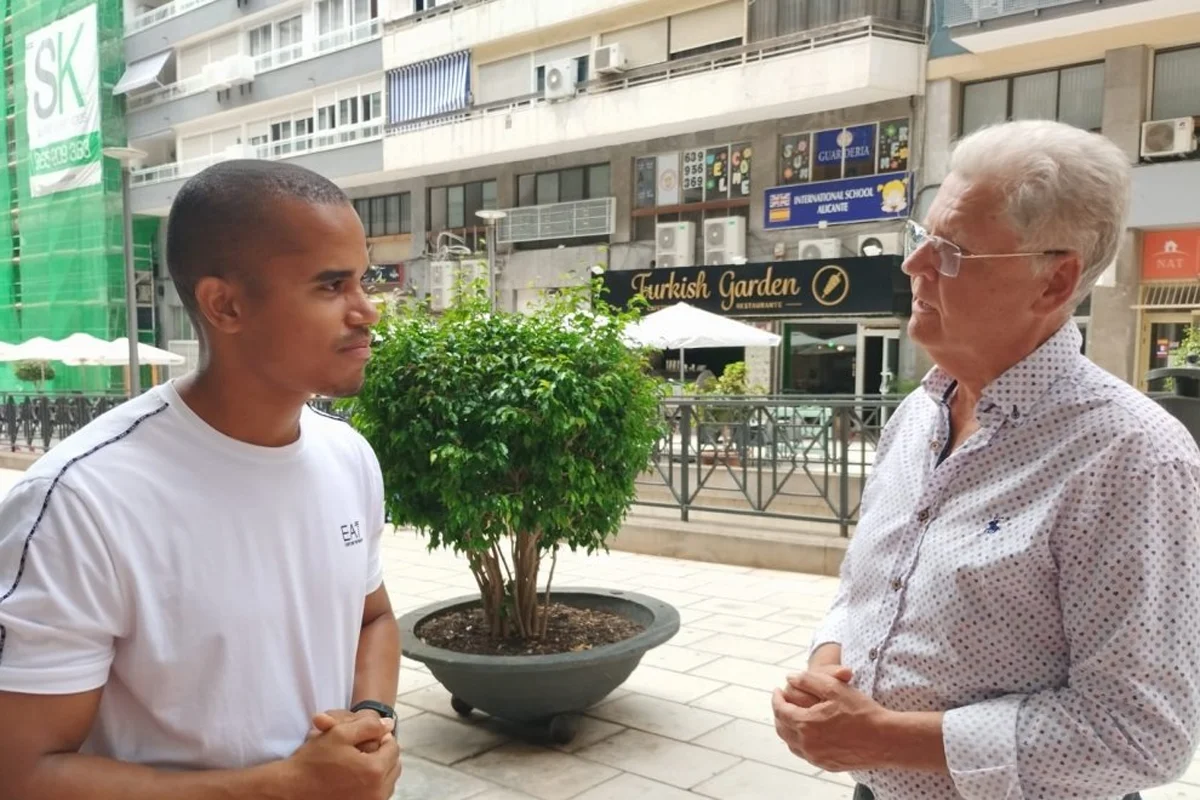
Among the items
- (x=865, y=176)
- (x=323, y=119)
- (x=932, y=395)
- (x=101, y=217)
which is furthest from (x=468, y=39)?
(x=932, y=395)

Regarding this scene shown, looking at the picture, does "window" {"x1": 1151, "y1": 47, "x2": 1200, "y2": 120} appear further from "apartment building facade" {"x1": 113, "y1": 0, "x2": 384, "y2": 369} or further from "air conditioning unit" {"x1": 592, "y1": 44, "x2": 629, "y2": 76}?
"apartment building facade" {"x1": 113, "y1": 0, "x2": 384, "y2": 369}

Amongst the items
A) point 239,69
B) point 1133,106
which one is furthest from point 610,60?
point 239,69

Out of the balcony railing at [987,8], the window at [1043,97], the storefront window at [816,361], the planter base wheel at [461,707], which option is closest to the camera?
the planter base wheel at [461,707]

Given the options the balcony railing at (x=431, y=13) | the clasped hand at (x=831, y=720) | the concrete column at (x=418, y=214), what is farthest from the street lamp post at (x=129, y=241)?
the clasped hand at (x=831, y=720)

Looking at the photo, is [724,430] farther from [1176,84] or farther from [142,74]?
[142,74]

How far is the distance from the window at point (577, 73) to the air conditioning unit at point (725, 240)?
4139mm

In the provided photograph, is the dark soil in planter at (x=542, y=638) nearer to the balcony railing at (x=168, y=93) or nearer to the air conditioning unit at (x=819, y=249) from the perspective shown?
the air conditioning unit at (x=819, y=249)

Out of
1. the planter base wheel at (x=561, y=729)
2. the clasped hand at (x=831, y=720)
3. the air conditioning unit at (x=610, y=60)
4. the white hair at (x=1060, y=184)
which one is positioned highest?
the air conditioning unit at (x=610, y=60)

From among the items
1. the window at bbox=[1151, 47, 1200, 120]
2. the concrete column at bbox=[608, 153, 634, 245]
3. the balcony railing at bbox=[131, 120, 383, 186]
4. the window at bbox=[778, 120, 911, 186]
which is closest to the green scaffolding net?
the balcony railing at bbox=[131, 120, 383, 186]

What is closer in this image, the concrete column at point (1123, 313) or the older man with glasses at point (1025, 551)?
the older man with glasses at point (1025, 551)

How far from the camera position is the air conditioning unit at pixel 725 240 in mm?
18844

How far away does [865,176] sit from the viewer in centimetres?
1702

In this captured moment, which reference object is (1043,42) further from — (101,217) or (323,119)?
(101,217)

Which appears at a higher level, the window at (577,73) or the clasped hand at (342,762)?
the window at (577,73)
